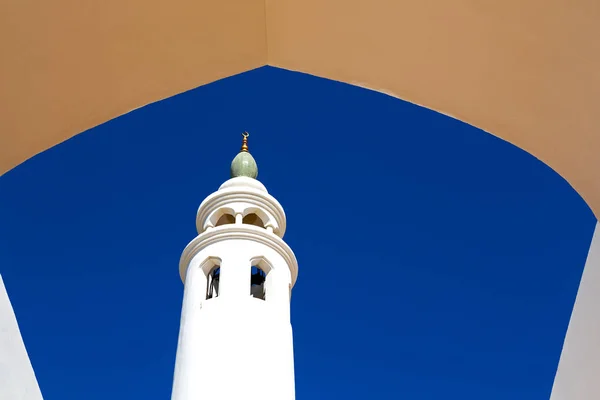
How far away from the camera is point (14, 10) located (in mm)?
2244

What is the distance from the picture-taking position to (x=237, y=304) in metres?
15.4

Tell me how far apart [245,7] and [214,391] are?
1189cm

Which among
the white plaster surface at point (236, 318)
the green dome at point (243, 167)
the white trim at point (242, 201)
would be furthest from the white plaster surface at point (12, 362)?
the green dome at point (243, 167)

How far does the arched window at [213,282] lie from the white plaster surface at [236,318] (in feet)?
0.53

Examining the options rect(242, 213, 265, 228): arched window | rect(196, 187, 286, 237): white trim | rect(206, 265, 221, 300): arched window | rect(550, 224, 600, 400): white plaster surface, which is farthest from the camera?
rect(242, 213, 265, 228): arched window

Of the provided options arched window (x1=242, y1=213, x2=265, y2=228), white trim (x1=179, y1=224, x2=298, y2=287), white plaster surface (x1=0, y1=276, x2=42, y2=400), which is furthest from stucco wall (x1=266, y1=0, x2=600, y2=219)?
arched window (x1=242, y1=213, x2=265, y2=228)

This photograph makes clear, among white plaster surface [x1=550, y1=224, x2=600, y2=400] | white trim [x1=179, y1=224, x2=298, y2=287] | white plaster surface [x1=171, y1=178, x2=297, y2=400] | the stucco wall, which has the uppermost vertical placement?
white trim [x1=179, y1=224, x2=298, y2=287]

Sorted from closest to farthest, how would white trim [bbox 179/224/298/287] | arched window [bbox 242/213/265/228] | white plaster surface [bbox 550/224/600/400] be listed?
white plaster surface [bbox 550/224/600/400] < white trim [bbox 179/224/298/287] < arched window [bbox 242/213/265/228]

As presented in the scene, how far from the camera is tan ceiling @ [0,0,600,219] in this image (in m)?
2.29

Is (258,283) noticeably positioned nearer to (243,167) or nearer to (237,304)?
(237,304)

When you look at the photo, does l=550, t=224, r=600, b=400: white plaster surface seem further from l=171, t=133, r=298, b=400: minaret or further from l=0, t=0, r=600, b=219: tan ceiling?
l=171, t=133, r=298, b=400: minaret

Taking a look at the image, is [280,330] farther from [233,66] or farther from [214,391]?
[233,66]

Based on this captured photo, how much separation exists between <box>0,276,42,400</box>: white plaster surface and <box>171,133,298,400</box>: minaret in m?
9.65

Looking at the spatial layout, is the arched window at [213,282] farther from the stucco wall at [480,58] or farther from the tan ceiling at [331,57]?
the stucco wall at [480,58]
